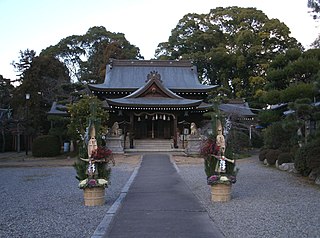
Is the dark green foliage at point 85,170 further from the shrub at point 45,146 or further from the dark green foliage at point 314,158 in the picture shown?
the shrub at point 45,146

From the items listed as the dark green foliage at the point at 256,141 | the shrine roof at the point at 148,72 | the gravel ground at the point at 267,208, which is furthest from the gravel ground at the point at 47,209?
the shrine roof at the point at 148,72

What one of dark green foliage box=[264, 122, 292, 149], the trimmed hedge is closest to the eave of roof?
dark green foliage box=[264, 122, 292, 149]

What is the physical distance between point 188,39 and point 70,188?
41.6 meters

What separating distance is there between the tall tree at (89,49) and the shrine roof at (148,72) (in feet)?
43.8

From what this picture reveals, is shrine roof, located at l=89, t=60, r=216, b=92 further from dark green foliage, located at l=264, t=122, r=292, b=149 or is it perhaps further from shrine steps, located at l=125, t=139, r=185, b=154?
dark green foliage, located at l=264, t=122, r=292, b=149

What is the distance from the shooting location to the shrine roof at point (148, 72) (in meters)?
37.8

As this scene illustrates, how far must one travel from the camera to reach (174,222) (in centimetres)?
723

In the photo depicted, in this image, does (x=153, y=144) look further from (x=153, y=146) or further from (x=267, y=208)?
(x=267, y=208)

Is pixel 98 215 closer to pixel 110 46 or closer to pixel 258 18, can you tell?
pixel 258 18

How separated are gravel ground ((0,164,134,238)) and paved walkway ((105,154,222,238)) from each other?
511mm

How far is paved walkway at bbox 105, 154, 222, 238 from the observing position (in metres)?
6.51

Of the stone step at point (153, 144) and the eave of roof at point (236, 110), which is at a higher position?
the eave of roof at point (236, 110)

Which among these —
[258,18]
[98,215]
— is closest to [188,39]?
[258,18]

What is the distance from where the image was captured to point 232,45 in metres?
49.6
